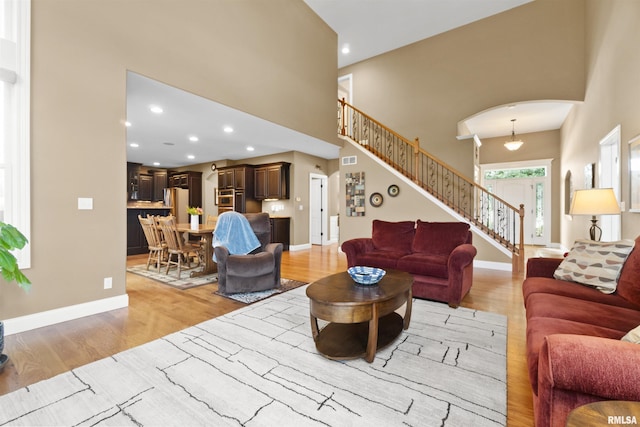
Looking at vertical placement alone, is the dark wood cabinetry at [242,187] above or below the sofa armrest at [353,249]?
above

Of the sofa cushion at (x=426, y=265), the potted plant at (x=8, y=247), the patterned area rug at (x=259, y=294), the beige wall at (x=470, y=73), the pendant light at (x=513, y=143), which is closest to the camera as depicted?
the potted plant at (x=8, y=247)

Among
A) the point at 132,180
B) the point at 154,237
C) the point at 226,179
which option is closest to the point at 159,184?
the point at 132,180

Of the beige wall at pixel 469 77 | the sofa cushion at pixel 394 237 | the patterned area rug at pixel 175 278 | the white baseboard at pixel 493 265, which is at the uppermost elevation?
the beige wall at pixel 469 77

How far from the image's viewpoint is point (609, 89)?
12.8 feet

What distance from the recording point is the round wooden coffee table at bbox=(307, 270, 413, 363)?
6.36 ft

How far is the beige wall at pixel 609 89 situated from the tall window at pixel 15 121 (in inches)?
239

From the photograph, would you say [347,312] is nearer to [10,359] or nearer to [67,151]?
[10,359]

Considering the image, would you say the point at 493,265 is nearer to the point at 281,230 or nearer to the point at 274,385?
the point at 281,230

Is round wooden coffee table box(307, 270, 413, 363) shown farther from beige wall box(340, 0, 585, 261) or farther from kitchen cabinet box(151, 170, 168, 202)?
kitchen cabinet box(151, 170, 168, 202)

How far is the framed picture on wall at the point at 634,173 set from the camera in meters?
3.03

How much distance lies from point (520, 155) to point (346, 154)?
5200 mm

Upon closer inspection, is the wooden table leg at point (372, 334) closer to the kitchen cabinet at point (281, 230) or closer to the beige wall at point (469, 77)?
the beige wall at point (469, 77)

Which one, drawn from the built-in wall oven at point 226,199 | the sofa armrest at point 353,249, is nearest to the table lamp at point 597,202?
the sofa armrest at point 353,249

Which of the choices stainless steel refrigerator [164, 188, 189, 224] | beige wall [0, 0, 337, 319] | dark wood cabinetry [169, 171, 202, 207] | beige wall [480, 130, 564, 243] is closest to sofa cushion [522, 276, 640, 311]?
beige wall [0, 0, 337, 319]
